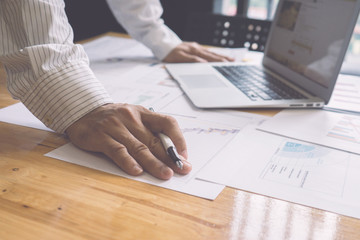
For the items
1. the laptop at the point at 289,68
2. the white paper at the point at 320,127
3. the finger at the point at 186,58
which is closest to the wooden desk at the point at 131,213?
the white paper at the point at 320,127

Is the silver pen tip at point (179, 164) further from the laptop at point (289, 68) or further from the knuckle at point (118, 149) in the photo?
the laptop at point (289, 68)

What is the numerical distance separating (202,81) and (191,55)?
0.27 m

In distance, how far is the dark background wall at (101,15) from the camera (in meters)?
Result: 2.08

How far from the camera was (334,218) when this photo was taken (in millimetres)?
513

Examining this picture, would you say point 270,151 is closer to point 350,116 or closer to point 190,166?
point 190,166

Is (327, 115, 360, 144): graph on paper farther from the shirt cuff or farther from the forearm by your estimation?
the forearm

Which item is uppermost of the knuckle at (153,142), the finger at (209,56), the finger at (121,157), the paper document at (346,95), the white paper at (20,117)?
the paper document at (346,95)

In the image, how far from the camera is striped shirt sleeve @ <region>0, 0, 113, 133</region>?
A: 2.41 feet

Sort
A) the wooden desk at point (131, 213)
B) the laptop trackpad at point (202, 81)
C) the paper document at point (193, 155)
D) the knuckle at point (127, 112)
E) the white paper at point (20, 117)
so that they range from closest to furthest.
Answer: the wooden desk at point (131, 213)
the paper document at point (193, 155)
the knuckle at point (127, 112)
the white paper at point (20, 117)
the laptop trackpad at point (202, 81)

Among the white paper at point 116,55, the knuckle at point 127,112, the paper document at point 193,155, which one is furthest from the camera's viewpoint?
the white paper at point 116,55

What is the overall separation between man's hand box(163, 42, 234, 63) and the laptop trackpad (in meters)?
0.18

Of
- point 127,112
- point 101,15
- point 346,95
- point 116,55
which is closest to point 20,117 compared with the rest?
point 127,112

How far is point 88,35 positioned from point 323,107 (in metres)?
1.66

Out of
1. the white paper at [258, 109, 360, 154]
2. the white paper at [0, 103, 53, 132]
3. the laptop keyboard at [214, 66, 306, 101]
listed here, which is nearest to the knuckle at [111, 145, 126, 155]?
the white paper at [0, 103, 53, 132]
